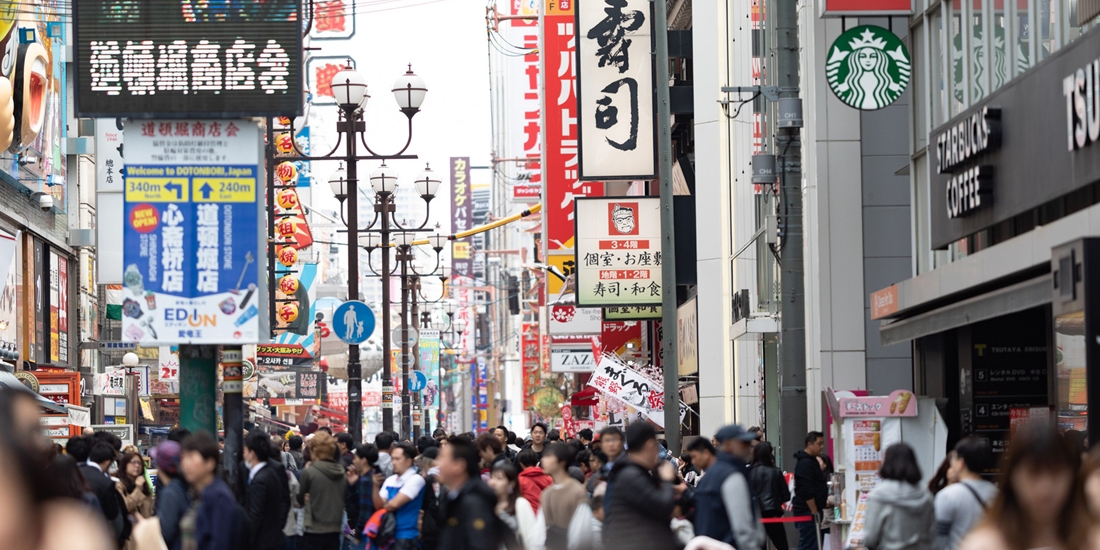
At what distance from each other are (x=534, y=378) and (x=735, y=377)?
56.6 m

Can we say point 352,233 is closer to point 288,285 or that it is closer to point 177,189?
point 177,189

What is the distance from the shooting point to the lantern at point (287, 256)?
4653 cm

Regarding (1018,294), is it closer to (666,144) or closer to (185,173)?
(185,173)

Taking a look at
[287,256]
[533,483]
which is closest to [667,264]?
[533,483]

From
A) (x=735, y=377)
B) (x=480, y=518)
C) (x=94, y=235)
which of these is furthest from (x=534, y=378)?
(x=480, y=518)

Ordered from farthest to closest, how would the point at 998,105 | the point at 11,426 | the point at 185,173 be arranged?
the point at 998,105 → the point at 185,173 → the point at 11,426

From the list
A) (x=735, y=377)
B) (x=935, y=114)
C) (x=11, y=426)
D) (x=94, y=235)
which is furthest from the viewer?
(x=94, y=235)

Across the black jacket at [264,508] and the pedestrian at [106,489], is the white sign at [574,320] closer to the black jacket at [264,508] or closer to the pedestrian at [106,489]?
the pedestrian at [106,489]

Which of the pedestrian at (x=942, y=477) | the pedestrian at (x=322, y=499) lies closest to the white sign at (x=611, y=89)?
the pedestrian at (x=322, y=499)

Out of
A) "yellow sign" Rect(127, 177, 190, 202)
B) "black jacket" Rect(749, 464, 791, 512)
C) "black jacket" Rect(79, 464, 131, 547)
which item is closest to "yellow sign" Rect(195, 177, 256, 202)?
"yellow sign" Rect(127, 177, 190, 202)

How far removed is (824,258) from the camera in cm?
2119

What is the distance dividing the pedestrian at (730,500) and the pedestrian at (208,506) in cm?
344

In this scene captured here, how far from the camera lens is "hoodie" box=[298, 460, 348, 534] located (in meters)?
14.4

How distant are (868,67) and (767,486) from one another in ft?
17.1
